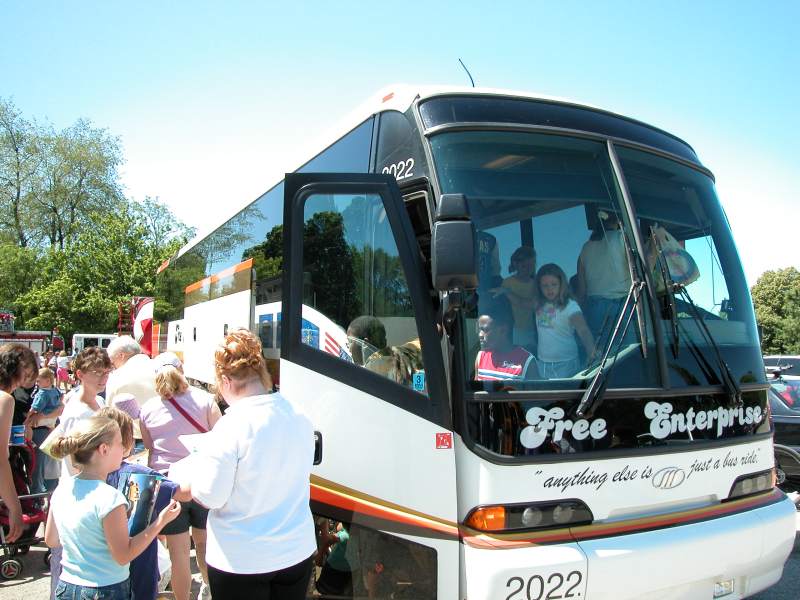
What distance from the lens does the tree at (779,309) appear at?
1893 inches

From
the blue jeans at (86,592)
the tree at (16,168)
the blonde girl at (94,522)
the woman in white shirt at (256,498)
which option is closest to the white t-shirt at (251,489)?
the woman in white shirt at (256,498)

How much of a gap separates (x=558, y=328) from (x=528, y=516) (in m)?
0.95

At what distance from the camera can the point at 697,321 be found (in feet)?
11.7

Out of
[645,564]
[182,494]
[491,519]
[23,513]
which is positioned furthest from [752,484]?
[23,513]

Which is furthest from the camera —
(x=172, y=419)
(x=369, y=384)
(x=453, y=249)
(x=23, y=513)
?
(x=23, y=513)

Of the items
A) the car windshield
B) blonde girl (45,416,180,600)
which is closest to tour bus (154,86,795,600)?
blonde girl (45,416,180,600)

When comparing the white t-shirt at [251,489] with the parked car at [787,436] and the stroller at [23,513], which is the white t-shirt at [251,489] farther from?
the parked car at [787,436]

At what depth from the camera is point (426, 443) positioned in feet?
10.3

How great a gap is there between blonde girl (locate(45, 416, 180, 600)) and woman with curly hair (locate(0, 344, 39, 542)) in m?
1.10

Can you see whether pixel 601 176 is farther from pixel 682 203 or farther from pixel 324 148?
pixel 324 148

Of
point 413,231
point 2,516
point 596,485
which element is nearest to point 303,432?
point 413,231

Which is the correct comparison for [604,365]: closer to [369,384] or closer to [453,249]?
[453,249]

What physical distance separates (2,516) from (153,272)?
104 feet

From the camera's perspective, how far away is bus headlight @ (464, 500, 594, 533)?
9.97 feet
